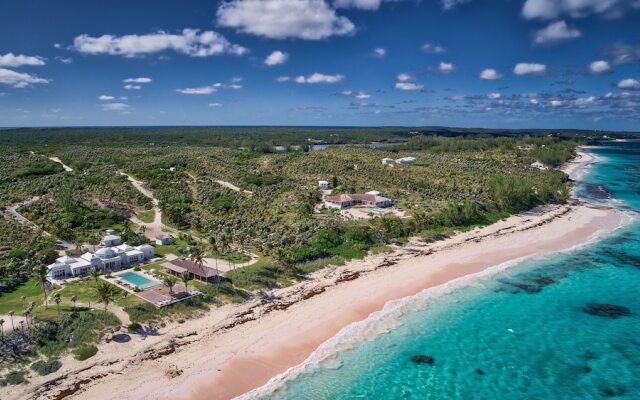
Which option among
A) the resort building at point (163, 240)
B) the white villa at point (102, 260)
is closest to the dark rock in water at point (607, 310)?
the white villa at point (102, 260)

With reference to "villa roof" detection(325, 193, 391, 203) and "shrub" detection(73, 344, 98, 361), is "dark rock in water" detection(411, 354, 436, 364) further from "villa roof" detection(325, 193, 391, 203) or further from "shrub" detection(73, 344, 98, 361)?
"villa roof" detection(325, 193, 391, 203)

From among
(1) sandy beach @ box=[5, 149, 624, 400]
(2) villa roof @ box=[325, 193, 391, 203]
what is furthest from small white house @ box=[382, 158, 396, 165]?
(1) sandy beach @ box=[5, 149, 624, 400]

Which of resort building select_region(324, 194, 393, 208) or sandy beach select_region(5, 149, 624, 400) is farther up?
resort building select_region(324, 194, 393, 208)

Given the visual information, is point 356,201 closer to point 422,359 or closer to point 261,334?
point 261,334

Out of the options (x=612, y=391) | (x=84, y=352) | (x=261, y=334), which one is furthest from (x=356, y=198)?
(x=84, y=352)

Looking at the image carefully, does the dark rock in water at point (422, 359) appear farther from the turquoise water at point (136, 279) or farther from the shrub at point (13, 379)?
the shrub at point (13, 379)

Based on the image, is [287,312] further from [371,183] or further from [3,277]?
[371,183]
